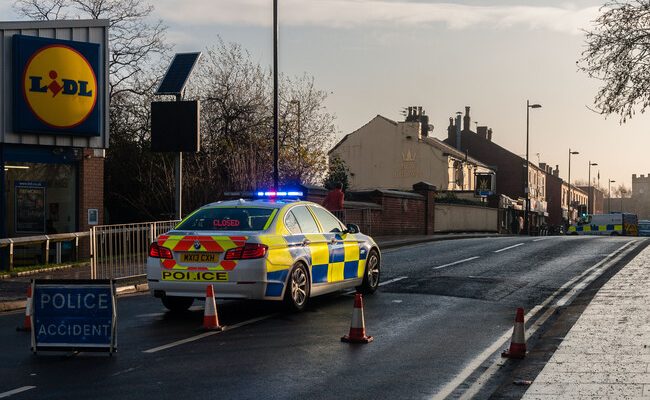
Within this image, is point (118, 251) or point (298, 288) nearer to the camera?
point (298, 288)

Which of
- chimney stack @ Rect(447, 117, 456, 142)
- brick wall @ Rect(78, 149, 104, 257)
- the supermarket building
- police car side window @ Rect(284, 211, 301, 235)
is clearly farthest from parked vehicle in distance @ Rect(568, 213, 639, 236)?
police car side window @ Rect(284, 211, 301, 235)

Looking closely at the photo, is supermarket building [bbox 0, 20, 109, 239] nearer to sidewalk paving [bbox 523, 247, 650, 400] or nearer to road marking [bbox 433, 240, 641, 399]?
road marking [bbox 433, 240, 641, 399]

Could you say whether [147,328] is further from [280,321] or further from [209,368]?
[209,368]

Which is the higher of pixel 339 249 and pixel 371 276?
pixel 339 249

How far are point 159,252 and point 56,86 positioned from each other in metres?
10.1

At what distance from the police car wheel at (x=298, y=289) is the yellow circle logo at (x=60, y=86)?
10290 millimetres

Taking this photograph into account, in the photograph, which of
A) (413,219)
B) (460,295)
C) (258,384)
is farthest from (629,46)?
(413,219)

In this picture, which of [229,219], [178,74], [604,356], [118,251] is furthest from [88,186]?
[604,356]

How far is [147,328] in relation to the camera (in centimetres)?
1054

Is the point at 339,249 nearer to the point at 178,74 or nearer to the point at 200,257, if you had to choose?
the point at 200,257

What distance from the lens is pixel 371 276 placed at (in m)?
14.1

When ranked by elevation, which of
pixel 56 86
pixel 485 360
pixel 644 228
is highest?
pixel 56 86

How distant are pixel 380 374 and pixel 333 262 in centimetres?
490

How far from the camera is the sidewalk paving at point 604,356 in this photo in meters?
6.99
